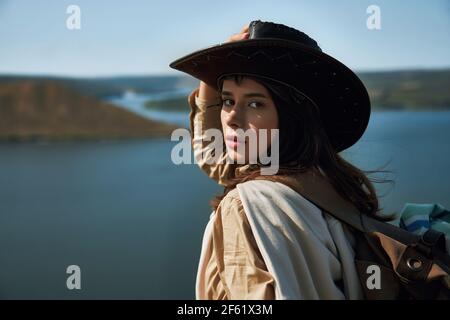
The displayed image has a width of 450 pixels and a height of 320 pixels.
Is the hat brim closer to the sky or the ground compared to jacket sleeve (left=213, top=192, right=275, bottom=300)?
closer to the sky

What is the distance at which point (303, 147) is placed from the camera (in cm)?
117

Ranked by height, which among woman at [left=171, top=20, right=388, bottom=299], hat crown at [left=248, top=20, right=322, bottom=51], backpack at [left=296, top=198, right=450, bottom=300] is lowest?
backpack at [left=296, top=198, right=450, bottom=300]

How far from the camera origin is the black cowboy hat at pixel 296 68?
1111mm

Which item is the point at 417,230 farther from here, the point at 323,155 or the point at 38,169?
the point at 38,169

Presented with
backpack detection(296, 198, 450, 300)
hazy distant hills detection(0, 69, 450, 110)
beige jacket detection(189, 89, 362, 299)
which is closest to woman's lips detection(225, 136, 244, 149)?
beige jacket detection(189, 89, 362, 299)

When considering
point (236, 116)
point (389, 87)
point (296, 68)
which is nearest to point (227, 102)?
point (236, 116)

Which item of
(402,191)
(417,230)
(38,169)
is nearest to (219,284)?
(417,230)

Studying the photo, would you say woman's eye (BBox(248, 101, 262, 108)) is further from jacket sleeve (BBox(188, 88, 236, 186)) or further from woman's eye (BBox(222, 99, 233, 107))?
jacket sleeve (BBox(188, 88, 236, 186))

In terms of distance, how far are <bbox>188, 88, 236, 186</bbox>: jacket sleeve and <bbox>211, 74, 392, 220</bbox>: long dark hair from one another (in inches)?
11.0

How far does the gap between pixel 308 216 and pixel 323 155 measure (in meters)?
0.20

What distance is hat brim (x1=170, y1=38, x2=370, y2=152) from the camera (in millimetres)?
1113

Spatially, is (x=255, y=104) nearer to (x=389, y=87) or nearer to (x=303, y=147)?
(x=303, y=147)

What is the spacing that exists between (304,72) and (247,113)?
0.46 feet

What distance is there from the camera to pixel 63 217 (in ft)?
8.77
